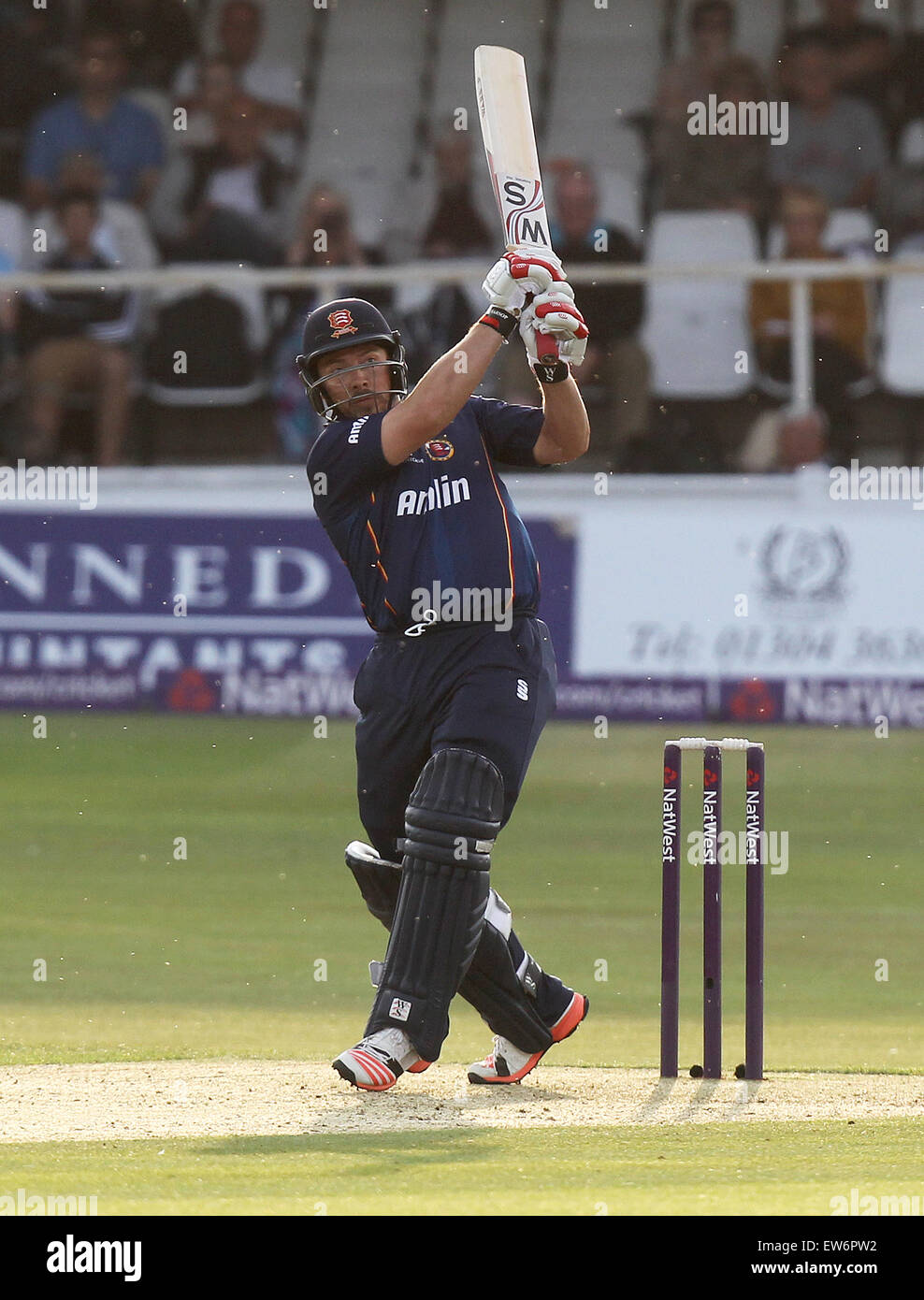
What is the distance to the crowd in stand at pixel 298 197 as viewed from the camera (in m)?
14.7

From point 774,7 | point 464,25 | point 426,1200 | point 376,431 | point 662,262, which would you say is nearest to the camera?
point 426,1200

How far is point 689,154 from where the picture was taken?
53.7ft

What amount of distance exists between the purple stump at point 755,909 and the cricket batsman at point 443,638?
484 mm

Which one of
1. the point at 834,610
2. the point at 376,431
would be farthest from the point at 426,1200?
the point at 834,610

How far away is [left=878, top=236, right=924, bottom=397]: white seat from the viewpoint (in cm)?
1545

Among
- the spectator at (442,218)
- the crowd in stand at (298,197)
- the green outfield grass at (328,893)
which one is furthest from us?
the spectator at (442,218)

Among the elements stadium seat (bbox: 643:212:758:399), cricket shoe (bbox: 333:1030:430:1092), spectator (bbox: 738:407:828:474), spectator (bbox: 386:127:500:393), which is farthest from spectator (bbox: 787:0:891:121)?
cricket shoe (bbox: 333:1030:430:1092)

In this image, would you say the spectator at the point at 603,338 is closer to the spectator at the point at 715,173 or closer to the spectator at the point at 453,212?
the spectator at the point at 453,212

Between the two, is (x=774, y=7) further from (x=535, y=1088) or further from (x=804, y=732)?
(x=535, y=1088)

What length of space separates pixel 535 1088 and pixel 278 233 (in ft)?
38.5

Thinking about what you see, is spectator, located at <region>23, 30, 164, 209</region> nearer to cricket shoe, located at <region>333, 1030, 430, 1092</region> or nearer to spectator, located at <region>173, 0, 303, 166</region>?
spectator, located at <region>173, 0, 303, 166</region>

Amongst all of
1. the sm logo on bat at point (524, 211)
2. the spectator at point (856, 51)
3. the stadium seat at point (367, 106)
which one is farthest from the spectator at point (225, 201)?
the sm logo on bat at point (524, 211)

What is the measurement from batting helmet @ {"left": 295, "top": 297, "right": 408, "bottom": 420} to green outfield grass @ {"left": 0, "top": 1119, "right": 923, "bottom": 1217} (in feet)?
6.61

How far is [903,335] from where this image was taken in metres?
15.6
